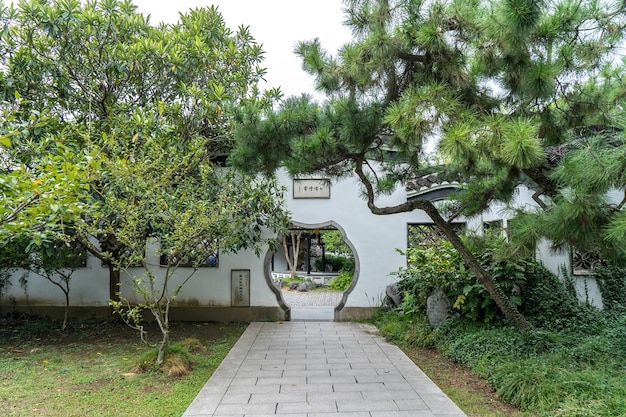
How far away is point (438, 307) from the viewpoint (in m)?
6.09

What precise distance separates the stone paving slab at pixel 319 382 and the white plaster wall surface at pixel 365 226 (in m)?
1.55

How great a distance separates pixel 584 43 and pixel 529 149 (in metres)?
1.76

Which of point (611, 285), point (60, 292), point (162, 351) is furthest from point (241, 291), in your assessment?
point (611, 285)

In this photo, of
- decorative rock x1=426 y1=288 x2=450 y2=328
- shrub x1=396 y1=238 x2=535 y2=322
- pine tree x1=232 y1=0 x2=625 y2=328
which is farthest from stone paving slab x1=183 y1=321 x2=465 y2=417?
pine tree x1=232 y1=0 x2=625 y2=328

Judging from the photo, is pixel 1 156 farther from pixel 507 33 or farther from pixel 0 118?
pixel 507 33

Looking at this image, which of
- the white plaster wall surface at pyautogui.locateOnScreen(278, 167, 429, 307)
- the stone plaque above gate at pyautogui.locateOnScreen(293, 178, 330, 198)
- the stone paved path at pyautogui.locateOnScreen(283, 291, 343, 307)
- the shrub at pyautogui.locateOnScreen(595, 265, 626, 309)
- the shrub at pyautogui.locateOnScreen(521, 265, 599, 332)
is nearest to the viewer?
the shrub at pyautogui.locateOnScreen(521, 265, 599, 332)

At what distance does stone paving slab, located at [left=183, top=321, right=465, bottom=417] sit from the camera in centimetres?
351

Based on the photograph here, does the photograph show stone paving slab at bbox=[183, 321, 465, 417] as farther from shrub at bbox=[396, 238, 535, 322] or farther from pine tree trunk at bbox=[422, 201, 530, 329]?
pine tree trunk at bbox=[422, 201, 530, 329]

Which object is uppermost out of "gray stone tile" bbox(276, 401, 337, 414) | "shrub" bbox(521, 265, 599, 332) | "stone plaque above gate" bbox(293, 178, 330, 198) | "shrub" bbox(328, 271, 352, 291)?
"stone plaque above gate" bbox(293, 178, 330, 198)

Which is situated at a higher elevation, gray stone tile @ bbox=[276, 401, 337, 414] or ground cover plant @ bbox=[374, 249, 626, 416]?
ground cover plant @ bbox=[374, 249, 626, 416]

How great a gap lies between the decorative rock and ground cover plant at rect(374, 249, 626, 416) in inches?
5.4

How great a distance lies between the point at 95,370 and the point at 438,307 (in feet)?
15.3

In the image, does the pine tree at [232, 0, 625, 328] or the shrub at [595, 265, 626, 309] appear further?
the shrub at [595, 265, 626, 309]

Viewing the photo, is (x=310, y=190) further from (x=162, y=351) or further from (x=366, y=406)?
(x=366, y=406)
